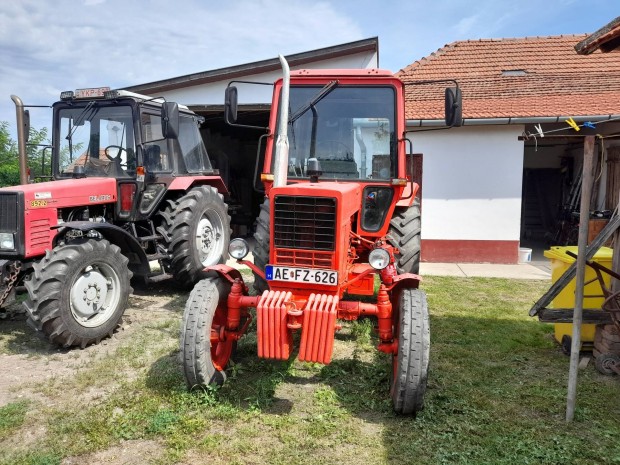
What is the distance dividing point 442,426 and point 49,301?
3.24m

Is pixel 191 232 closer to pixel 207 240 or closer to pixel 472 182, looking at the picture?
pixel 207 240

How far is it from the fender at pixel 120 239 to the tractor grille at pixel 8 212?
37 centimetres

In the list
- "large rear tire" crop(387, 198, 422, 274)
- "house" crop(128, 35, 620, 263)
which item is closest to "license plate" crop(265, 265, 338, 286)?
"large rear tire" crop(387, 198, 422, 274)

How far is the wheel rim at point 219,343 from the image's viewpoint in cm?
357

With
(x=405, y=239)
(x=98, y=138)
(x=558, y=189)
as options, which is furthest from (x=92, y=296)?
(x=558, y=189)

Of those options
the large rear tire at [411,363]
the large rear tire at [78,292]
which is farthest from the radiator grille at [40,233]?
the large rear tire at [411,363]

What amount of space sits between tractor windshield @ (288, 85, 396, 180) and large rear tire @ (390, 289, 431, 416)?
5.54 ft

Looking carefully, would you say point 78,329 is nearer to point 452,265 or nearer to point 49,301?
point 49,301

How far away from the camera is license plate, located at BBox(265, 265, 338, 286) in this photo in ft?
10.7

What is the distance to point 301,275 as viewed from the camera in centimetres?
330

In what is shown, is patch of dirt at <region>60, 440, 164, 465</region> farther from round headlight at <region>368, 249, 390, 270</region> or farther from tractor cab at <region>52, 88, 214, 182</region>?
tractor cab at <region>52, 88, 214, 182</region>

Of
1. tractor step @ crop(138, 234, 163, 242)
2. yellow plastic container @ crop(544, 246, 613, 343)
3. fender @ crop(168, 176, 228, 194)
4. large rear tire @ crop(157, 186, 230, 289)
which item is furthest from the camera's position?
fender @ crop(168, 176, 228, 194)

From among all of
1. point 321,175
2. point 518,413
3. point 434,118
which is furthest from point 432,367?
point 434,118

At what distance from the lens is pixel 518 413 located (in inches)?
126
